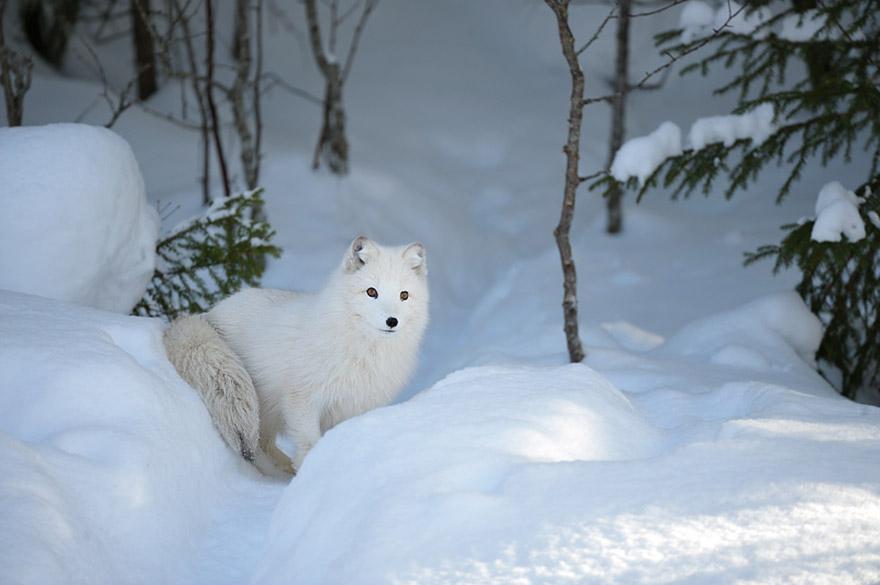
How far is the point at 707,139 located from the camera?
5156 millimetres

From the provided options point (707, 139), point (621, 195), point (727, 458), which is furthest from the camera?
point (621, 195)

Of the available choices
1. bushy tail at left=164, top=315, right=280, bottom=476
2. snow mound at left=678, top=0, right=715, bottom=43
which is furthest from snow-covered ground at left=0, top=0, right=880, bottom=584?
snow mound at left=678, top=0, right=715, bottom=43

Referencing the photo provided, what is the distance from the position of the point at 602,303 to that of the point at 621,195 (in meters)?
2.07

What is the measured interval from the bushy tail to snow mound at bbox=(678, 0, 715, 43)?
12.7ft

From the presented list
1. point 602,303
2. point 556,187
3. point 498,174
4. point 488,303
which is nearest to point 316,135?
point 498,174

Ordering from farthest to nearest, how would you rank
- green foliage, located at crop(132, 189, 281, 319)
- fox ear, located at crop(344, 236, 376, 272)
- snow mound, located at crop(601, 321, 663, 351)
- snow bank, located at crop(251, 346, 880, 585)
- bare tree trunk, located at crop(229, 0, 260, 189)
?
bare tree trunk, located at crop(229, 0, 260, 189) < snow mound, located at crop(601, 321, 663, 351) < green foliage, located at crop(132, 189, 281, 319) < fox ear, located at crop(344, 236, 376, 272) < snow bank, located at crop(251, 346, 880, 585)

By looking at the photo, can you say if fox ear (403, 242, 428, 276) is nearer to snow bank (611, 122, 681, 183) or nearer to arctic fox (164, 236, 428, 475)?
arctic fox (164, 236, 428, 475)

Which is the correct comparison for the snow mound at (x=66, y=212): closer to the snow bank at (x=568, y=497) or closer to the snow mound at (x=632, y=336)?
the snow bank at (x=568, y=497)

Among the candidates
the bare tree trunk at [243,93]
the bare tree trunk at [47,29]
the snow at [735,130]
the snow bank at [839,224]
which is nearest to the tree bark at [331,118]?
the bare tree trunk at [243,93]

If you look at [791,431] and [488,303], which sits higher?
[791,431]

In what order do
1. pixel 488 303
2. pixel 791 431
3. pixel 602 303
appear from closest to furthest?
pixel 791 431 < pixel 602 303 < pixel 488 303

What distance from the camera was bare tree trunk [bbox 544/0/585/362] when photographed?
14.5ft

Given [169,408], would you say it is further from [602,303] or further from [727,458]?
[602,303]

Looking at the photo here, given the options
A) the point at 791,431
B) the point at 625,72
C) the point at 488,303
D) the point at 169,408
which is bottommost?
the point at 488,303
